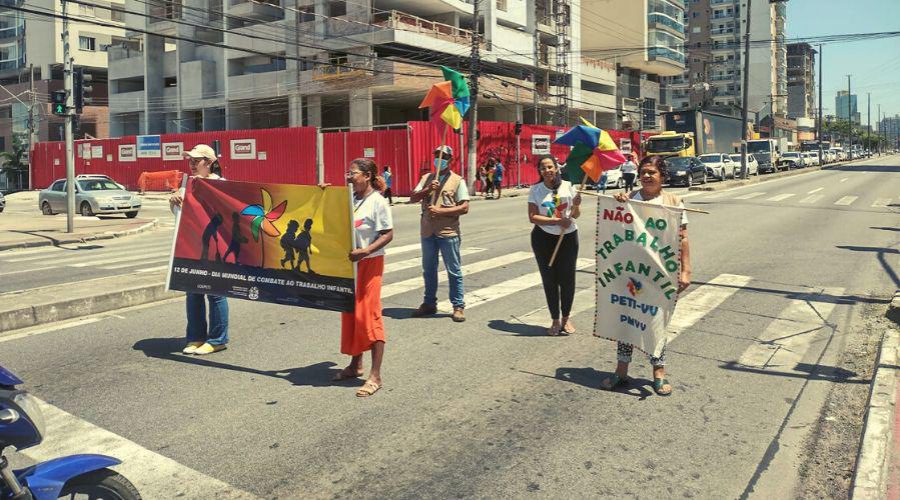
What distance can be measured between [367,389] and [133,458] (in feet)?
5.54

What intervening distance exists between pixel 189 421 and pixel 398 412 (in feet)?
4.50

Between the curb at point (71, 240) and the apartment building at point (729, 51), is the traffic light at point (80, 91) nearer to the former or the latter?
the curb at point (71, 240)

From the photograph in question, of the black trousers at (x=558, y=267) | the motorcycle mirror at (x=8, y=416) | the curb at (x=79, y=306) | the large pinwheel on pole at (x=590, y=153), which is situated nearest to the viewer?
the motorcycle mirror at (x=8, y=416)

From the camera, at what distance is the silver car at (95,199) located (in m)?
25.7

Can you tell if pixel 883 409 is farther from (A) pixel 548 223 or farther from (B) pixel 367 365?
(B) pixel 367 365

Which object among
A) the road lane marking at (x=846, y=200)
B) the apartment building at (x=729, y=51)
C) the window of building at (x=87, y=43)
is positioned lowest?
the road lane marking at (x=846, y=200)

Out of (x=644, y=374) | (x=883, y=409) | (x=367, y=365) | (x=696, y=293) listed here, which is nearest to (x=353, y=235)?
(x=367, y=365)

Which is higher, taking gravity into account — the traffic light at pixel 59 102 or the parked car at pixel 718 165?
the traffic light at pixel 59 102

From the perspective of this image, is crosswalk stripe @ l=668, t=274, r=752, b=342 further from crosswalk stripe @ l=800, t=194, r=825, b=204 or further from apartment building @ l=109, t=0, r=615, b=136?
apartment building @ l=109, t=0, r=615, b=136

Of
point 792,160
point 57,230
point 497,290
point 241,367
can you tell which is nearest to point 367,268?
point 241,367

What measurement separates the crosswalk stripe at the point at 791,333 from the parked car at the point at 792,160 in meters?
54.0


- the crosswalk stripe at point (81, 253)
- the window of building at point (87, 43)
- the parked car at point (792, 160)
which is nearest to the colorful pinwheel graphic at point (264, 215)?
the crosswalk stripe at point (81, 253)

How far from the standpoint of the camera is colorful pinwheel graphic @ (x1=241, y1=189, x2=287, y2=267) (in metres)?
6.20

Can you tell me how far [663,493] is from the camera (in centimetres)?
394
